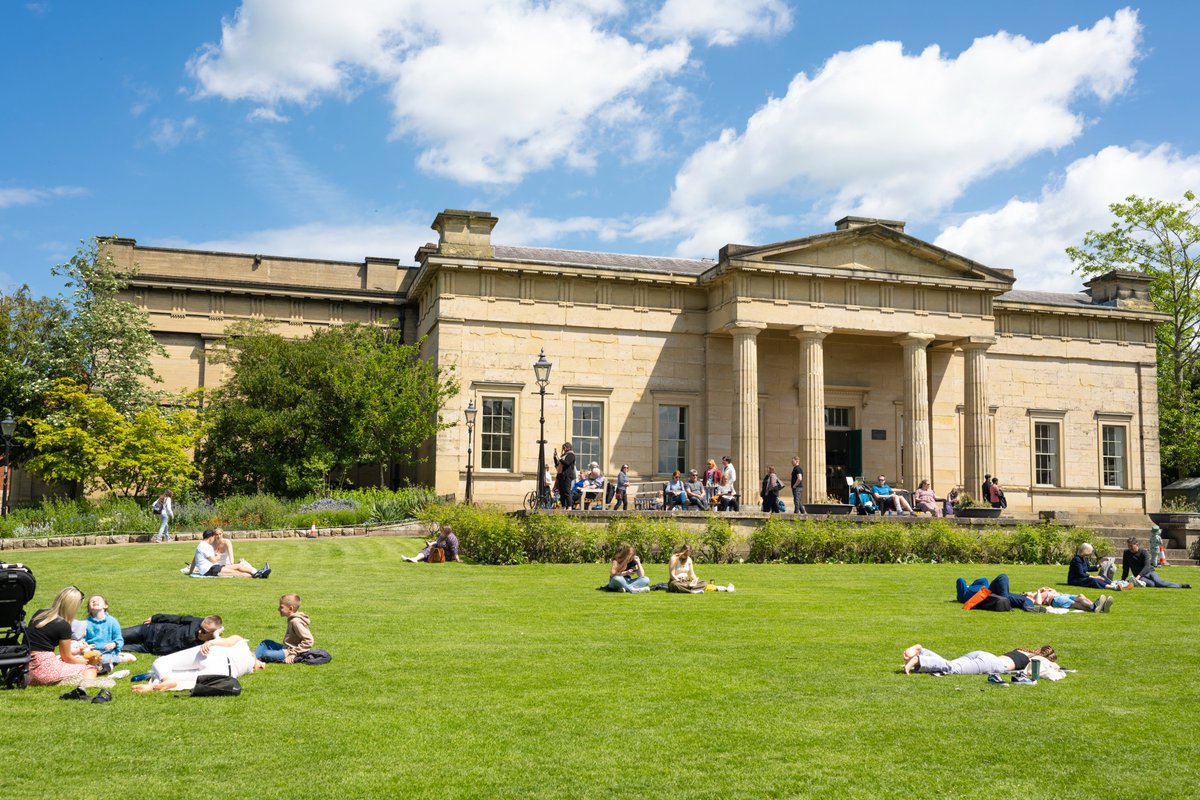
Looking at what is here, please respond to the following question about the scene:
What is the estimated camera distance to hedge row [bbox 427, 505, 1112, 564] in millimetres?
22891

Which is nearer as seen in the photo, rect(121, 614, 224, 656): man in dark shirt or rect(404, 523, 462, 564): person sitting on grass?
rect(121, 614, 224, 656): man in dark shirt

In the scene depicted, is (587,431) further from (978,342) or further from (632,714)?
(632,714)

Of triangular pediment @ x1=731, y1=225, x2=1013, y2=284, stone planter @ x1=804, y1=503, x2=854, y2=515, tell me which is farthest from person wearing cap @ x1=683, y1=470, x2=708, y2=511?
triangular pediment @ x1=731, y1=225, x2=1013, y2=284

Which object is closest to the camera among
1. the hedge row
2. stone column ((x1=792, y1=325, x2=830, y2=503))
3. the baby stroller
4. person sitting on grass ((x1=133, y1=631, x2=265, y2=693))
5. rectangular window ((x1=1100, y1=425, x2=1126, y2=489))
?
the baby stroller

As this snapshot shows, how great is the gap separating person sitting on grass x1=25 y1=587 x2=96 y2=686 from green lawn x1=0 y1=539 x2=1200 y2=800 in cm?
20

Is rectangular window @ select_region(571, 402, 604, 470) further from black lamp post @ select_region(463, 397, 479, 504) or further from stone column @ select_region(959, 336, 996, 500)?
stone column @ select_region(959, 336, 996, 500)

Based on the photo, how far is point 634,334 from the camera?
36.5 metres

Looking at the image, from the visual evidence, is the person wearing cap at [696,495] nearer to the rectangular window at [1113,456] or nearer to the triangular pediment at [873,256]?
the triangular pediment at [873,256]

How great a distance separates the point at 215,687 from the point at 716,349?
2914cm

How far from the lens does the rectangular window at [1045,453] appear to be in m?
41.2

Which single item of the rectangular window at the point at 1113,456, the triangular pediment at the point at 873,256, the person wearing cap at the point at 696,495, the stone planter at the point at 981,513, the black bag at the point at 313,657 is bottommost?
the black bag at the point at 313,657

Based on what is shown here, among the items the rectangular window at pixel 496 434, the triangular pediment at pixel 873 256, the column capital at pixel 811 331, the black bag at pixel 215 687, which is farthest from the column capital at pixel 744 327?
the black bag at pixel 215 687

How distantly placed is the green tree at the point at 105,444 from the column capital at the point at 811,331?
20.7 meters

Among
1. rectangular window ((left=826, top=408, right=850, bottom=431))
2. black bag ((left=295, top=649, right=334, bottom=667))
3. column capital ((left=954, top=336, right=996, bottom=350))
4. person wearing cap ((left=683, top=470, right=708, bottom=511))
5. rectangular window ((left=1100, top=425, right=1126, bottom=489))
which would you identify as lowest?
black bag ((left=295, top=649, right=334, bottom=667))
